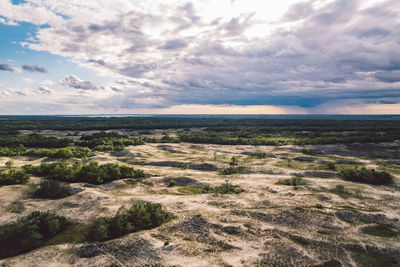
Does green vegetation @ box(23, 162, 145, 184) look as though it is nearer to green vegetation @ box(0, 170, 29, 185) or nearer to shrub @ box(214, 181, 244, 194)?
green vegetation @ box(0, 170, 29, 185)

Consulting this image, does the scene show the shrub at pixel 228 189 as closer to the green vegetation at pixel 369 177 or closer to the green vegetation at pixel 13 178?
the green vegetation at pixel 369 177

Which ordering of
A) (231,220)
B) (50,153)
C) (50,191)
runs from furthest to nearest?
(50,153) → (50,191) → (231,220)

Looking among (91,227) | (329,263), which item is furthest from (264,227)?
(91,227)

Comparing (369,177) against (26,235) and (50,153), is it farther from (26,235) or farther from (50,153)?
(50,153)

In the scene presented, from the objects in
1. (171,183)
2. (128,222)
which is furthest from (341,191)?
(128,222)

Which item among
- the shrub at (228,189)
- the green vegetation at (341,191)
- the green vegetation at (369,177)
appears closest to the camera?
the green vegetation at (341,191)

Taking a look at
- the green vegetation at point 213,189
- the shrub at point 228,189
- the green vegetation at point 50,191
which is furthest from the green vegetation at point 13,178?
the shrub at point 228,189
